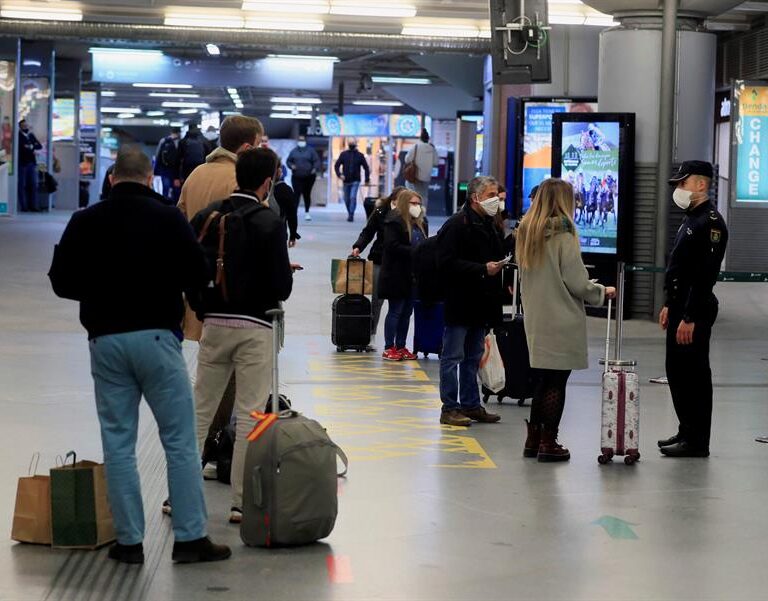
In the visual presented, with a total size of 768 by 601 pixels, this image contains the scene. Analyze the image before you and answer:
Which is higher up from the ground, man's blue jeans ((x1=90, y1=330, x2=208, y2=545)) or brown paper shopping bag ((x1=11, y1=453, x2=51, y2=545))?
man's blue jeans ((x1=90, y1=330, x2=208, y2=545))

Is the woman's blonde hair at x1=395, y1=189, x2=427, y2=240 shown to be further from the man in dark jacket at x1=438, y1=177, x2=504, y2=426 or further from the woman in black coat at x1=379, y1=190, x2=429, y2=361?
the man in dark jacket at x1=438, y1=177, x2=504, y2=426

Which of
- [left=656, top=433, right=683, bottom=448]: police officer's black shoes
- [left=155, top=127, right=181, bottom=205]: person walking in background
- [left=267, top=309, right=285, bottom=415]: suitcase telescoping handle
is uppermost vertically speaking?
[left=155, top=127, right=181, bottom=205]: person walking in background

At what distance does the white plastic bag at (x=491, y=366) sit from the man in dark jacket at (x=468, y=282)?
0.49m

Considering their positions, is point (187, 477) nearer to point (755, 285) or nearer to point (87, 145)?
point (755, 285)

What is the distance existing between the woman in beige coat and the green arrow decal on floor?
1.31 m

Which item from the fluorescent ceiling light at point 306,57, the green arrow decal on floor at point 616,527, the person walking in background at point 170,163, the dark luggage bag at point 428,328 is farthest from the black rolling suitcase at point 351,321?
the fluorescent ceiling light at point 306,57

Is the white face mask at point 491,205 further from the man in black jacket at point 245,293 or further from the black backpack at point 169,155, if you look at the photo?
the black backpack at point 169,155

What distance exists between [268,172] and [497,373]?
382 centimetres

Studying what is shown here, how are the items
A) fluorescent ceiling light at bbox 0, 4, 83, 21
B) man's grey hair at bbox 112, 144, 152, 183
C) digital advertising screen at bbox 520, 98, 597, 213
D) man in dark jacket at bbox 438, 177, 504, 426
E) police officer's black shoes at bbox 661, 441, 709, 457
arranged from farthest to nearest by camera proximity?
fluorescent ceiling light at bbox 0, 4, 83, 21
digital advertising screen at bbox 520, 98, 597, 213
man in dark jacket at bbox 438, 177, 504, 426
police officer's black shoes at bbox 661, 441, 709, 457
man's grey hair at bbox 112, 144, 152, 183

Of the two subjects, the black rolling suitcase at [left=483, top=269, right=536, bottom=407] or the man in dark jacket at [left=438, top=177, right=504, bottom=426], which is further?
the black rolling suitcase at [left=483, top=269, right=536, bottom=407]

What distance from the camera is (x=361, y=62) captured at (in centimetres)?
3681

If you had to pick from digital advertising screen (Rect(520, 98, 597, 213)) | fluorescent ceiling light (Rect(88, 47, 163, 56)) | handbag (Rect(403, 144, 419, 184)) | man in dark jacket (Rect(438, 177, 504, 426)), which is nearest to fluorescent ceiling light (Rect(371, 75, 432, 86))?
fluorescent ceiling light (Rect(88, 47, 163, 56))

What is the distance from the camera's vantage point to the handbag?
27.8m

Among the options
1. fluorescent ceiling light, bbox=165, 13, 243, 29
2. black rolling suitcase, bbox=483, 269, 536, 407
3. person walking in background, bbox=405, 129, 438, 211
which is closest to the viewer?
black rolling suitcase, bbox=483, 269, 536, 407
